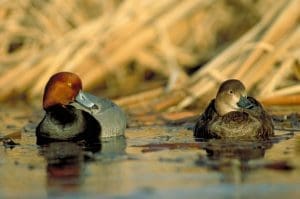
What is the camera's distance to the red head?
9156mm

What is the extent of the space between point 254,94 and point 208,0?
85.8 inches

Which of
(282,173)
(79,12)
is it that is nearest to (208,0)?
Result: (79,12)

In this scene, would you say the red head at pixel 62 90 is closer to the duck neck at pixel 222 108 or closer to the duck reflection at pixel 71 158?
the duck reflection at pixel 71 158

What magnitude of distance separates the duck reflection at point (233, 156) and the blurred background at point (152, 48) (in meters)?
2.41

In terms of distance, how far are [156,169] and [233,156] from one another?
2.56ft

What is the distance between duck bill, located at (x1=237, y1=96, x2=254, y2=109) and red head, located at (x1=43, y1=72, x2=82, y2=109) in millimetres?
1456

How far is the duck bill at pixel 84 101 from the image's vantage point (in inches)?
360

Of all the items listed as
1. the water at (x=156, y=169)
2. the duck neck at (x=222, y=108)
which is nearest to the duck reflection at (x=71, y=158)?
the water at (x=156, y=169)

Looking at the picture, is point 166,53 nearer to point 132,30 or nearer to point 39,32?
point 132,30

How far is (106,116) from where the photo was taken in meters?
9.26

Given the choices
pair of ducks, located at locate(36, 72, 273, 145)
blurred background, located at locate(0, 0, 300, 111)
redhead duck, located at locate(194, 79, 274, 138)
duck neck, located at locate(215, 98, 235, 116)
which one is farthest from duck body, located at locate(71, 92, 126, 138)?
blurred background, located at locate(0, 0, 300, 111)

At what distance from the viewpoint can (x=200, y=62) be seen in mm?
13883

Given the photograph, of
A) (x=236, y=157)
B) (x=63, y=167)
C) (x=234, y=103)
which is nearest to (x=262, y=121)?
(x=234, y=103)

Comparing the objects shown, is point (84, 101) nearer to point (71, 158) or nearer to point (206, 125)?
point (206, 125)
